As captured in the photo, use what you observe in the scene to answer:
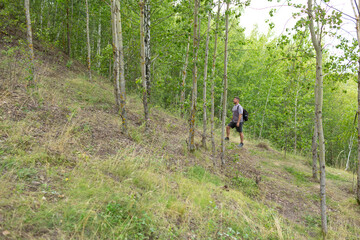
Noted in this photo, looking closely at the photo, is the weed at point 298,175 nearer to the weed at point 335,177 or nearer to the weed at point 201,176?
the weed at point 335,177

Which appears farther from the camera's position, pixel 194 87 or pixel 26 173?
pixel 194 87

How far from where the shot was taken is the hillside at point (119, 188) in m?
2.62

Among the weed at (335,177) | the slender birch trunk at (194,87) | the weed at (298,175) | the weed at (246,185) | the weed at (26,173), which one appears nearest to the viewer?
the weed at (26,173)

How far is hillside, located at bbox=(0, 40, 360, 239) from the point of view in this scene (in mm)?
2625

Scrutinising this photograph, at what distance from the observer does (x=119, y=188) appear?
3436 mm

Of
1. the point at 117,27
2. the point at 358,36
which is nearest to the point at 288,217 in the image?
the point at 358,36

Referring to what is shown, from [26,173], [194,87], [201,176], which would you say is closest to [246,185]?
→ [201,176]

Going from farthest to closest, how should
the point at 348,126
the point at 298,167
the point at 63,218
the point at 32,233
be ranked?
the point at 298,167 → the point at 348,126 → the point at 63,218 → the point at 32,233

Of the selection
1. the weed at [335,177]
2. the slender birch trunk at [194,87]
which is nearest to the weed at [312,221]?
the slender birch trunk at [194,87]

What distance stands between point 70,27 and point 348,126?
15.9 m

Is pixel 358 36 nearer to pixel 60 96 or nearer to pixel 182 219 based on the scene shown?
pixel 182 219

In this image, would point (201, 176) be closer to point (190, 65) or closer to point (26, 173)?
point (26, 173)

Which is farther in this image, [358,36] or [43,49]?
[43,49]

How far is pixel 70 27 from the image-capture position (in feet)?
47.5
